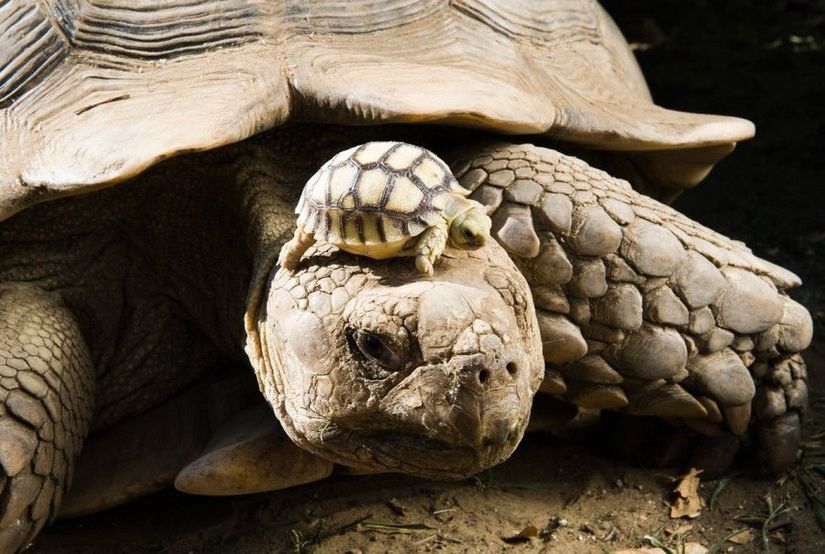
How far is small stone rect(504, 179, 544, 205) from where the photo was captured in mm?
2961

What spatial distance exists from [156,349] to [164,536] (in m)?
0.56

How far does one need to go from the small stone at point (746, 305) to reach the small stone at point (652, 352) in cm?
16

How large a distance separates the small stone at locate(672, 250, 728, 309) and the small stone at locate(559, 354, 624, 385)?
11.3 inches

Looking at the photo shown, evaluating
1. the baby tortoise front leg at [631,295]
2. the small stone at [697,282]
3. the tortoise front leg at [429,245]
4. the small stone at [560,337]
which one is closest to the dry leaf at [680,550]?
the baby tortoise front leg at [631,295]

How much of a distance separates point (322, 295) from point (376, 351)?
207 mm

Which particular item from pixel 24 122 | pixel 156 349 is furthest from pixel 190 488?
pixel 24 122

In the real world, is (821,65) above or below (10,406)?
below

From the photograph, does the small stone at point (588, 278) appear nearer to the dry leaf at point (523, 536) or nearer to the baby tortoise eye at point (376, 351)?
the dry leaf at point (523, 536)

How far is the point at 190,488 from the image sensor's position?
296 cm

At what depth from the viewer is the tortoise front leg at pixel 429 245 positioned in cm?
227

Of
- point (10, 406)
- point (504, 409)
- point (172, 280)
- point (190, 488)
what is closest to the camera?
point (504, 409)

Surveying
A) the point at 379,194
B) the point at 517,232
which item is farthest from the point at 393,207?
the point at 517,232

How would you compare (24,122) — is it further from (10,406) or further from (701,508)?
(701,508)

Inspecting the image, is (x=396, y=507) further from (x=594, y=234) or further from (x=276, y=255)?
(x=594, y=234)
